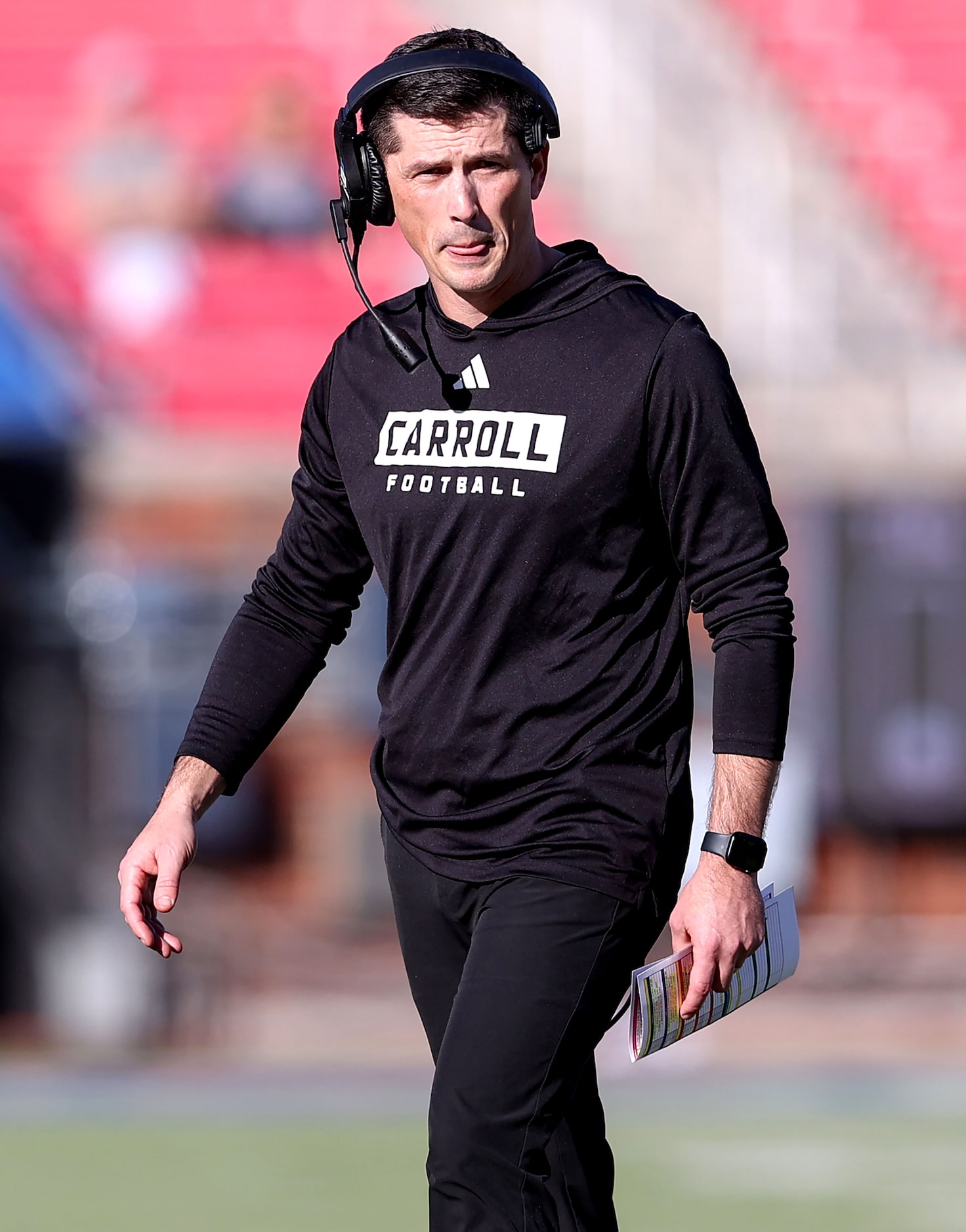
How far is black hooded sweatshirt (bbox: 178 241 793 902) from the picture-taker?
2.78 m

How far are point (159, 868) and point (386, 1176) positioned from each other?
3.51 meters

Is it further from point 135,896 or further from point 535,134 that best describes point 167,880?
point 535,134

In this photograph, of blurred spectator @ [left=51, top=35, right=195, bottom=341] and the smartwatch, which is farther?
blurred spectator @ [left=51, top=35, right=195, bottom=341]

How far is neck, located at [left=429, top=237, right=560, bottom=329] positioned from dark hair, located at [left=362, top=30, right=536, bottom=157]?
0.17 meters

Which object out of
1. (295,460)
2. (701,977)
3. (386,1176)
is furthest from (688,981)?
(295,460)

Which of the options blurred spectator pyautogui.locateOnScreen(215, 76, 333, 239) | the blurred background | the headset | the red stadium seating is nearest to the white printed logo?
the headset

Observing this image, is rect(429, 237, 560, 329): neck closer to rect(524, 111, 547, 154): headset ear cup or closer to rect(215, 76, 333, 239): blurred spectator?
rect(524, 111, 547, 154): headset ear cup

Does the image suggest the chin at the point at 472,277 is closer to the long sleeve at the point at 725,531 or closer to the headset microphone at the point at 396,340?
the headset microphone at the point at 396,340

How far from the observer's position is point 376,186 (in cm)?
307

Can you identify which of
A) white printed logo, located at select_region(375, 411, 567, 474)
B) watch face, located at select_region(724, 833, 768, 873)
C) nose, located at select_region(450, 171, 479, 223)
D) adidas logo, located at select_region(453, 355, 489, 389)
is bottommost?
watch face, located at select_region(724, 833, 768, 873)

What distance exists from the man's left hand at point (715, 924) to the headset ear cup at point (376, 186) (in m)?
1.04

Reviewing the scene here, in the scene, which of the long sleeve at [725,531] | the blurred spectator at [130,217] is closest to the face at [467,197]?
the long sleeve at [725,531]

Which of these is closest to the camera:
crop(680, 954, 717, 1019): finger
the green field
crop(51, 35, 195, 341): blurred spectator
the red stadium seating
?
crop(680, 954, 717, 1019): finger

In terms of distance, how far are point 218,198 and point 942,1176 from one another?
7.82m
